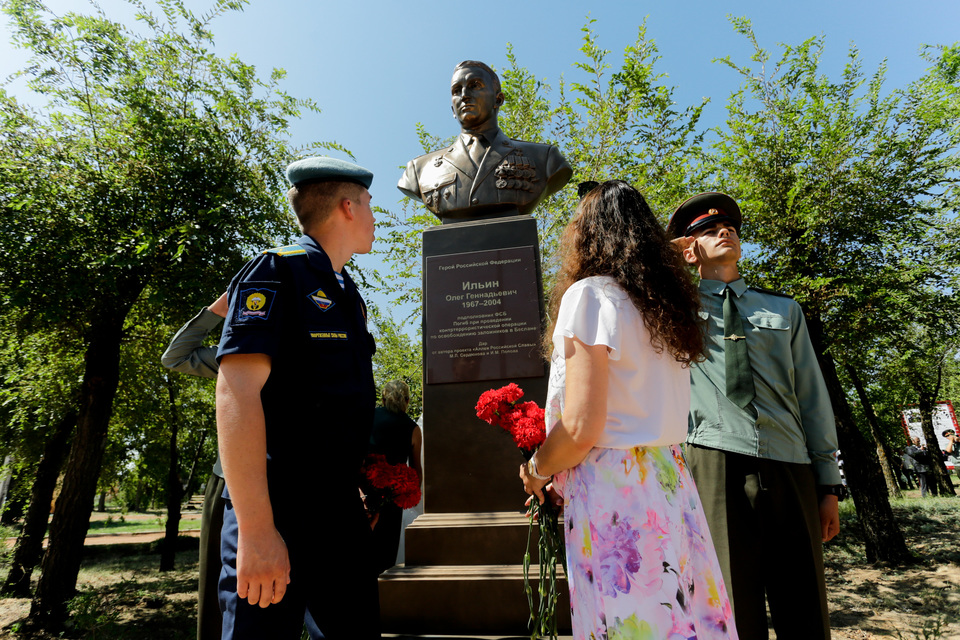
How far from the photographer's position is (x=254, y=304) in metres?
1.56

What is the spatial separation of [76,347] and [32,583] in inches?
227

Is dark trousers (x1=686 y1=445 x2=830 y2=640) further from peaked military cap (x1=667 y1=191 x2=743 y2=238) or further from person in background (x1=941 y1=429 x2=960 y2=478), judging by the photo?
person in background (x1=941 y1=429 x2=960 y2=478)

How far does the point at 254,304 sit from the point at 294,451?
43cm

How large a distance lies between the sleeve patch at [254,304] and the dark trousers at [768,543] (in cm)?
194

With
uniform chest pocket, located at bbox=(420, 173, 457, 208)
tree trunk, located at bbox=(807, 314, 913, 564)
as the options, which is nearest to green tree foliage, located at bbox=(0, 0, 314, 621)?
→ uniform chest pocket, located at bbox=(420, 173, 457, 208)

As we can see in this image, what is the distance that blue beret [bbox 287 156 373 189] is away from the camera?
A: 1.98 m

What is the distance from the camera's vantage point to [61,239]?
668 centimetres

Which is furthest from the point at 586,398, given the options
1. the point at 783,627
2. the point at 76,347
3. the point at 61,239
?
the point at 76,347

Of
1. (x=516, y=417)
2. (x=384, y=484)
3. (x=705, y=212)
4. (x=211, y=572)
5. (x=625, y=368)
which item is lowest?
(x=211, y=572)

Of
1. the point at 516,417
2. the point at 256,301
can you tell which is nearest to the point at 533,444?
the point at 516,417

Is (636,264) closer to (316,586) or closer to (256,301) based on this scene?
(256,301)

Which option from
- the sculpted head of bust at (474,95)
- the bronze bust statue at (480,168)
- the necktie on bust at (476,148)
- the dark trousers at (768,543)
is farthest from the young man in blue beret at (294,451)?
the sculpted head of bust at (474,95)

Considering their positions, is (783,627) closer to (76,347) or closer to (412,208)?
(412,208)

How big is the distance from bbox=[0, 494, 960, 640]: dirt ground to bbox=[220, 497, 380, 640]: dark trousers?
441 cm
